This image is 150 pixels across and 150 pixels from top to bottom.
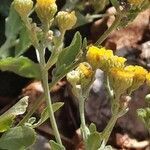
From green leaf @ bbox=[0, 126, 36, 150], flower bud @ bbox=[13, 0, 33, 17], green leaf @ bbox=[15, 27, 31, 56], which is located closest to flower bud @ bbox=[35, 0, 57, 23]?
flower bud @ bbox=[13, 0, 33, 17]

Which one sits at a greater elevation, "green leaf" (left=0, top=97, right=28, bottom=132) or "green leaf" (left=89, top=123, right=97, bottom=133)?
"green leaf" (left=0, top=97, right=28, bottom=132)

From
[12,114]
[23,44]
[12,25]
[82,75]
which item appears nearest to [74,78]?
[82,75]

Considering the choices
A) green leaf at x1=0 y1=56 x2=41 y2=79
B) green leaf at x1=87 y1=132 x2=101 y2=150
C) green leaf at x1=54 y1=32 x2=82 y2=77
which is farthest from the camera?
green leaf at x1=0 y1=56 x2=41 y2=79

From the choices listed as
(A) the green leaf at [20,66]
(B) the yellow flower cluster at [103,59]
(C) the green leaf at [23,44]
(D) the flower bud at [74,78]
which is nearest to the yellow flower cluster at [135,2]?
(B) the yellow flower cluster at [103,59]

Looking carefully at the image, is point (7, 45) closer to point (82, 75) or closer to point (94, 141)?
point (82, 75)

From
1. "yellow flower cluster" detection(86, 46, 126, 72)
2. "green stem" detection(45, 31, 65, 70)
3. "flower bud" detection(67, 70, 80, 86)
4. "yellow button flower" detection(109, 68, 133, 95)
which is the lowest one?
"yellow button flower" detection(109, 68, 133, 95)

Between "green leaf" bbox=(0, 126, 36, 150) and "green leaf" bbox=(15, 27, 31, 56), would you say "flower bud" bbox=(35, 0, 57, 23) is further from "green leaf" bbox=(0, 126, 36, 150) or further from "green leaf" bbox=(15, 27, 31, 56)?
"green leaf" bbox=(15, 27, 31, 56)
